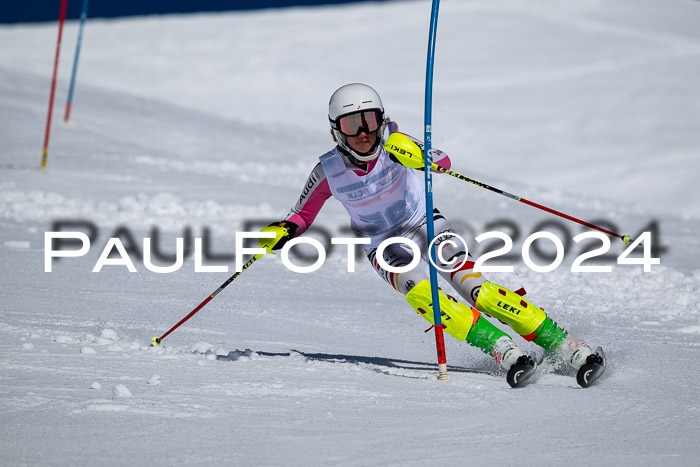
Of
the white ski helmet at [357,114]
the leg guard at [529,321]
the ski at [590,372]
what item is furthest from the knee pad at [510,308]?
the white ski helmet at [357,114]

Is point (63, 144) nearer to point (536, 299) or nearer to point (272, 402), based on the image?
point (536, 299)

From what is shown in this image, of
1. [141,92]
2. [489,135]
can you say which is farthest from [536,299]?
[141,92]

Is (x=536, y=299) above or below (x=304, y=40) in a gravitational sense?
below

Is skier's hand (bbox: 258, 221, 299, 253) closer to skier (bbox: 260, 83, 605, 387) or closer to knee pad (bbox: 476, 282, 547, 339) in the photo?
skier (bbox: 260, 83, 605, 387)

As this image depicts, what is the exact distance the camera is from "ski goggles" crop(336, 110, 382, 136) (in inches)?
178

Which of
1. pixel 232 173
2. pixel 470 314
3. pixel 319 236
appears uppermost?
pixel 232 173

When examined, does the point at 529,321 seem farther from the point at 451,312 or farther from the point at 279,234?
the point at 279,234

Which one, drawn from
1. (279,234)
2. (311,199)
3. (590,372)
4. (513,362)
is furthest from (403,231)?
(590,372)

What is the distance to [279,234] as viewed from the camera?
Result: 4.84 meters

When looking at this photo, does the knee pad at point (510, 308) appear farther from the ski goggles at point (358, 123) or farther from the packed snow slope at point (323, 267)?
the ski goggles at point (358, 123)

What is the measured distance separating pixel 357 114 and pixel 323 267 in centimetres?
445

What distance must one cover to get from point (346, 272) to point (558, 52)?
71.2 ft

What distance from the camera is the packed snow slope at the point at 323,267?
3.46 meters

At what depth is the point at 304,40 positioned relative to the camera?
3117 cm
